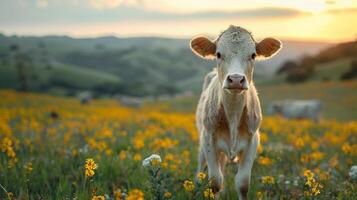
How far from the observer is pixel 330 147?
1180cm

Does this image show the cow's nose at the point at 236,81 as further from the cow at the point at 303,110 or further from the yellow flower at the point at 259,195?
the cow at the point at 303,110

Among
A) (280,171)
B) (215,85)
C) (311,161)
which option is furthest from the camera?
(311,161)

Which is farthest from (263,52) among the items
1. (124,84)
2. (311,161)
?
(124,84)

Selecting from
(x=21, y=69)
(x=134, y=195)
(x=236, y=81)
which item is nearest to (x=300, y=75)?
(x=21, y=69)

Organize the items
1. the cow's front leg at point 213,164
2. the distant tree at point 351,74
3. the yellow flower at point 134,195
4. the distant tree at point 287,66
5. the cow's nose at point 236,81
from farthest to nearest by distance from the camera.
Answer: the distant tree at point 287,66 → the distant tree at point 351,74 → the cow's front leg at point 213,164 → the cow's nose at point 236,81 → the yellow flower at point 134,195

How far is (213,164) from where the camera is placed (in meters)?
6.37

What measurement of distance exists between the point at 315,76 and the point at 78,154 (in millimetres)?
67433

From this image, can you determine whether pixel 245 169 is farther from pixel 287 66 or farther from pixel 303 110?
pixel 287 66

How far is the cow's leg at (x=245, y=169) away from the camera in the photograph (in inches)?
236

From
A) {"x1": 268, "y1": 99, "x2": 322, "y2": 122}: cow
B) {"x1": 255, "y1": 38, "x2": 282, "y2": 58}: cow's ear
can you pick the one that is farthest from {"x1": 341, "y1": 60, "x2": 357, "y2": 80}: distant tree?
{"x1": 255, "y1": 38, "x2": 282, "y2": 58}: cow's ear

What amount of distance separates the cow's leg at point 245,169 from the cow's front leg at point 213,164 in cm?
31

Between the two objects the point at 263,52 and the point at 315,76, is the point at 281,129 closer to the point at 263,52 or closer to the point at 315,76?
the point at 263,52

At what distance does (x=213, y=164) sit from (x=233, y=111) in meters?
0.86

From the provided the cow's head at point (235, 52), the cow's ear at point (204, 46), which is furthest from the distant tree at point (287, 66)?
the cow's ear at point (204, 46)
